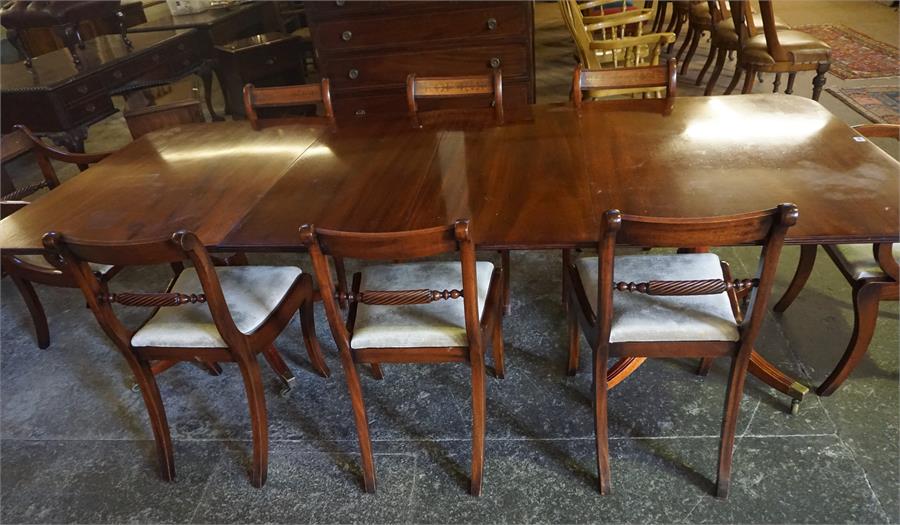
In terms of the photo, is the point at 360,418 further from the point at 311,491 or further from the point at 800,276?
the point at 800,276

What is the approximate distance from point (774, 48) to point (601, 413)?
2.79 meters

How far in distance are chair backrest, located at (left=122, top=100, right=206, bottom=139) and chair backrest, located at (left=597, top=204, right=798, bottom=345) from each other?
238cm

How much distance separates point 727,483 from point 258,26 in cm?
509

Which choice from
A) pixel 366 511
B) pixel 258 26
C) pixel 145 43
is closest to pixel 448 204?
pixel 366 511

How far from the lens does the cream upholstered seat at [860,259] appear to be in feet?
5.05

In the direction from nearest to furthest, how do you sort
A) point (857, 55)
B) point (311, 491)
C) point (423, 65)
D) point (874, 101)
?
1. point (311, 491)
2. point (423, 65)
3. point (874, 101)
4. point (857, 55)

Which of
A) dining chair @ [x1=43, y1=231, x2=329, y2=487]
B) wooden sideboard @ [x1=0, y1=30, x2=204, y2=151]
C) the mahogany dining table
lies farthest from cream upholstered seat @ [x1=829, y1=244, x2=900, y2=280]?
wooden sideboard @ [x1=0, y1=30, x2=204, y2=151]

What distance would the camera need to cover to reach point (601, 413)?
1475 mm

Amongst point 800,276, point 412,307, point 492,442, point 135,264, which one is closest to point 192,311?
point 135,264

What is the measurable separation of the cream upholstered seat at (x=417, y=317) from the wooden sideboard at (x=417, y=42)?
1645mm

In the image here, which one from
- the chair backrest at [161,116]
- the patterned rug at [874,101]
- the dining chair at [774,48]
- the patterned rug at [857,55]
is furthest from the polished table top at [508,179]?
the patterned rug at [857,55]

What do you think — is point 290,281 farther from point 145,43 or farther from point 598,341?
point 145,43

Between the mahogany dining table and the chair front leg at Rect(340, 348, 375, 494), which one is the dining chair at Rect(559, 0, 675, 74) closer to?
the mahogany dining table

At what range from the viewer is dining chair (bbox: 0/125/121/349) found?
6.62ft
